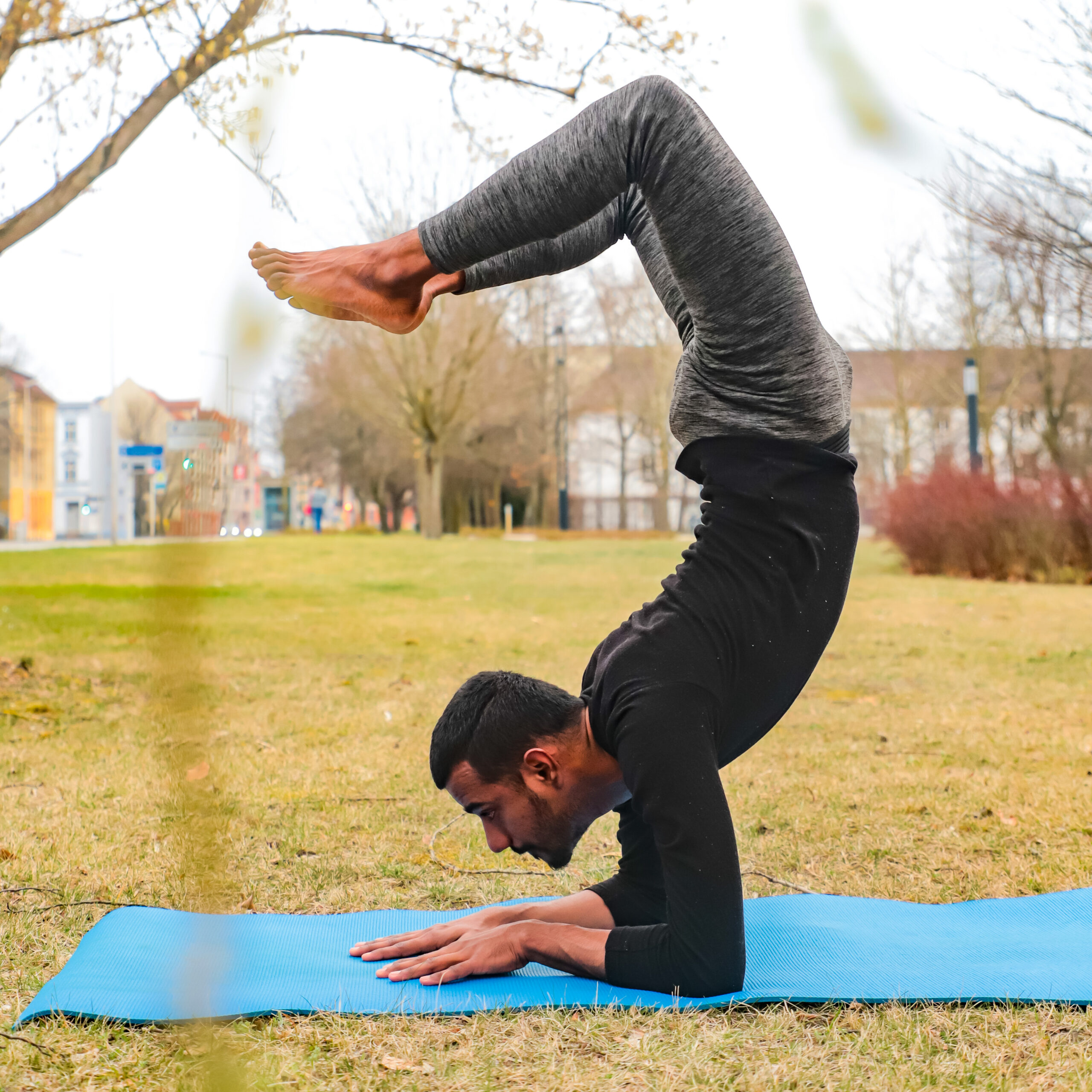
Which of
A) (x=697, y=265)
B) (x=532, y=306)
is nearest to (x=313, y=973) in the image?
(x=697, y=265)

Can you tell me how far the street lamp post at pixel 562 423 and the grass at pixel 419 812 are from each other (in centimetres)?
2396

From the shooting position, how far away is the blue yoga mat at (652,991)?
220 centimetres

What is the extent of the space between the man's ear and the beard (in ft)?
0.09

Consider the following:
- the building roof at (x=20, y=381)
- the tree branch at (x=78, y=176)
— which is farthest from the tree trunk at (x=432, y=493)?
the tree branch at (x=78, y=176)

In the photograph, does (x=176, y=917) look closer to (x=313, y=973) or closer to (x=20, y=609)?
(x=313, y=973)

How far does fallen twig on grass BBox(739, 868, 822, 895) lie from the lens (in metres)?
3.12

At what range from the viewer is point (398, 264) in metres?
1.74

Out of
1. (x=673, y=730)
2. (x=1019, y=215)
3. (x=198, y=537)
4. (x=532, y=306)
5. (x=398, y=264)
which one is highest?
(x=532, y=306)

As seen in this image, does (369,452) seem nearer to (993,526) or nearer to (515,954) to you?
(993,526)

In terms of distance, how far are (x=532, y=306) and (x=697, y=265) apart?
3203cm

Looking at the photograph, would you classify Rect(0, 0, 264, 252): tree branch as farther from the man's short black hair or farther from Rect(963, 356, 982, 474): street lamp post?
Rect(963, 356, 982, 474): street lamp post

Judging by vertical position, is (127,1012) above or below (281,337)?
below

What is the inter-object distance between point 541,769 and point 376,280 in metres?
1.00

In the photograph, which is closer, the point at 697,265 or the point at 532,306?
the point at 697,265
